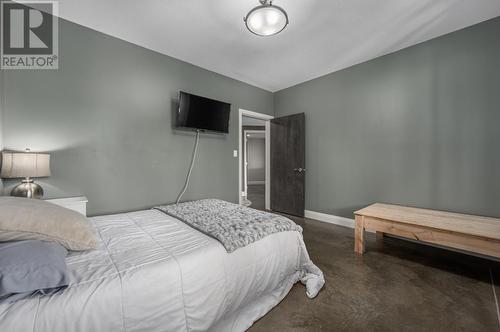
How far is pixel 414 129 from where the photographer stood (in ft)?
9.06

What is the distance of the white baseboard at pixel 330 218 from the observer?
3.38 meters

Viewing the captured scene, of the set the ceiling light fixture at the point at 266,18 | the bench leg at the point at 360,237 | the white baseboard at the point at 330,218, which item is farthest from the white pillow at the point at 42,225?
the white baseboard at the point at 330,218

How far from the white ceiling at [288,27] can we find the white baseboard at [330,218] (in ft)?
8.45

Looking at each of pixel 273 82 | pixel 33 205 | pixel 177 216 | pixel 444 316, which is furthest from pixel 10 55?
pixel 444 316

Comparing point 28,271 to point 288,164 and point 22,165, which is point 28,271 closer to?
point 22,165

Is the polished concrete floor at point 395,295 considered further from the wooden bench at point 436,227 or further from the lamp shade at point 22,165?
A: the lamp shade at point 22,165

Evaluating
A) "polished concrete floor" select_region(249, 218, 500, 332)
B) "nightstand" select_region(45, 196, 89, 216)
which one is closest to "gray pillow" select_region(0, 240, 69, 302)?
"polished concrete floor" select_region(249, 218, 500, 332)

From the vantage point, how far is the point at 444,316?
57.8 inches

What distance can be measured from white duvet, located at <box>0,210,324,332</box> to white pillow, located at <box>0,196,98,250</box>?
10cm

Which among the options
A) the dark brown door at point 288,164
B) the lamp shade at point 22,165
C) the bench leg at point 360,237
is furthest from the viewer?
the dark brown door at point 288,164

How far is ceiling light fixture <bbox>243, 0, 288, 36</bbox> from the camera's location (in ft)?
6.03

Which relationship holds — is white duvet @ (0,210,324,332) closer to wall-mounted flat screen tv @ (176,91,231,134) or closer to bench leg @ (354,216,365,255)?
bench leg @ (354,216,365,255)

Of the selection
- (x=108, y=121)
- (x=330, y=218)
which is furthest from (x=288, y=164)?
(x=108, y=121)

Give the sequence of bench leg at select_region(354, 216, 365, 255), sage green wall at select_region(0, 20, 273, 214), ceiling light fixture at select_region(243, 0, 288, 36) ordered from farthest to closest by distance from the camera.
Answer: bench leg at select_region(354, 216, 365, 255) < sage green wall at select_region(0, 20, 273, 214) < ceiling light fixture at select_region(243, 0, 288, 36)
